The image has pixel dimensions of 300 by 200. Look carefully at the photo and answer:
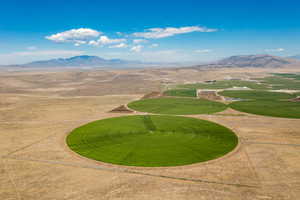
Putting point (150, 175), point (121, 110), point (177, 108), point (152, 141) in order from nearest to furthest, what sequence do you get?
point (150, 175) → point (152, 141) → point (121, 110) → point (177, 108)

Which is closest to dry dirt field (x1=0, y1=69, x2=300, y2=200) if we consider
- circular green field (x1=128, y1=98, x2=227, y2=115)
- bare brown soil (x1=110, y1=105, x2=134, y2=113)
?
circular green field (x1=128, y1=98, x2=227, y2=115)

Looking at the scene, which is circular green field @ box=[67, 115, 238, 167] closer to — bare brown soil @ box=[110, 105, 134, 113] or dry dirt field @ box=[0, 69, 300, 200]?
dry dirt field @ box=[0, 69, 300, 200]

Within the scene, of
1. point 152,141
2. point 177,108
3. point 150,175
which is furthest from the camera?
point 177,108

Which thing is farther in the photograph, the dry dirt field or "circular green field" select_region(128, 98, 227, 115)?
"circular green field" select_region(128, 98, 227, 115)

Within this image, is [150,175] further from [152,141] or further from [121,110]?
[121,110]

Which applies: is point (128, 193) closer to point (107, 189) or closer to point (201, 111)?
point (107, 189)

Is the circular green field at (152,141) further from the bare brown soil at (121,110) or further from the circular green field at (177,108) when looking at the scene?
the bare brown soil at (121,110)

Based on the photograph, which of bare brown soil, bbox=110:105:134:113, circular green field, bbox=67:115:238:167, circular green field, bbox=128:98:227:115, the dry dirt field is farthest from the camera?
bare brown soil, bbox=110:105:134:113

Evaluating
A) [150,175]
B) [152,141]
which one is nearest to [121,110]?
[152,141]
